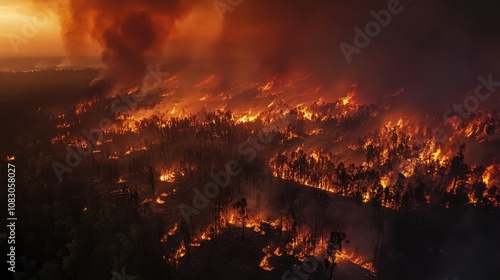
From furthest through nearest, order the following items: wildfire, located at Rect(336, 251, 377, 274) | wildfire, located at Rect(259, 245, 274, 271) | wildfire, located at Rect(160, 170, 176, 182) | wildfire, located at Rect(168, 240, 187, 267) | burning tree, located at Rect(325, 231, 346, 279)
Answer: wildfire, located at Rect(160, 170, 176, 182), wildfire, located at Rect(336, 251, 377, 274), wildfire, located at Rect(259, 245, 274, 271), wildfire, located at Rect(168, 240, 187, 267), burning tree, located at Rect(325, 231, 346, 279)

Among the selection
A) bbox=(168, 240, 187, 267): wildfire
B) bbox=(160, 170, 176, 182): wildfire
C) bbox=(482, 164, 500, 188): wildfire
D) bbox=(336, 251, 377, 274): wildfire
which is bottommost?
bbox=(336, 251, 377, 274): wildfire

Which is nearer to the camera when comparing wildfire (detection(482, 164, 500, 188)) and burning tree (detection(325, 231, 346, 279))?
burning tree (detection(325, 231, 346, 279))

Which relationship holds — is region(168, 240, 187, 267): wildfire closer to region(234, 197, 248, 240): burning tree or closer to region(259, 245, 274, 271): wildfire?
region(234, 197, 248, 240): burning tree

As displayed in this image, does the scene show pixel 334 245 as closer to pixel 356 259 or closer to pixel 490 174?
pixel 356 259

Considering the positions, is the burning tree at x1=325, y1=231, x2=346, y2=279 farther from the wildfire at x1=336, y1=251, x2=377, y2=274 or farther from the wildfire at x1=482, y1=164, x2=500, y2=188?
the wildfire at x1=482, y1=164, x2=500, y2=188

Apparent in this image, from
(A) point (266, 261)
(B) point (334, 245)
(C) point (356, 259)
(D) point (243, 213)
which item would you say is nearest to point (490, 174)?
(C) point (356, 259)

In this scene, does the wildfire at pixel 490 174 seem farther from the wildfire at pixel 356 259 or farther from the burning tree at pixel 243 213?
the burning tree at pixel 243 213

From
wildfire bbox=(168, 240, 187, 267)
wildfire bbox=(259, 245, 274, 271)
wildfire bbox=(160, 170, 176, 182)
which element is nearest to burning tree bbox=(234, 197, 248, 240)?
wildfire bbox=(259, 245, 274, 271)

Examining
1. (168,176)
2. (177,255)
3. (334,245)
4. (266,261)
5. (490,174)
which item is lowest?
(266,261)

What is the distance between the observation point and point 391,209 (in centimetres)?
11675

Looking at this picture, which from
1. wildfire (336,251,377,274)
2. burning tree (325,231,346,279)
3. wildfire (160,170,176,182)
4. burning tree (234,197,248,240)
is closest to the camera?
burning tree (325,231,346,279)

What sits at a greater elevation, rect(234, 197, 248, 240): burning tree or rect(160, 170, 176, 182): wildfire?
rect(160, 170, 176, 182): wildfire

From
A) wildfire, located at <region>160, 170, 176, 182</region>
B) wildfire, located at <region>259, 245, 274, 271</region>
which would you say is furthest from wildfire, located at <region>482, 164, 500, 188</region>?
wildfire, located at <region>160, 170, 176, 182</region>

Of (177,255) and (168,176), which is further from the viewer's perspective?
(168,176)
